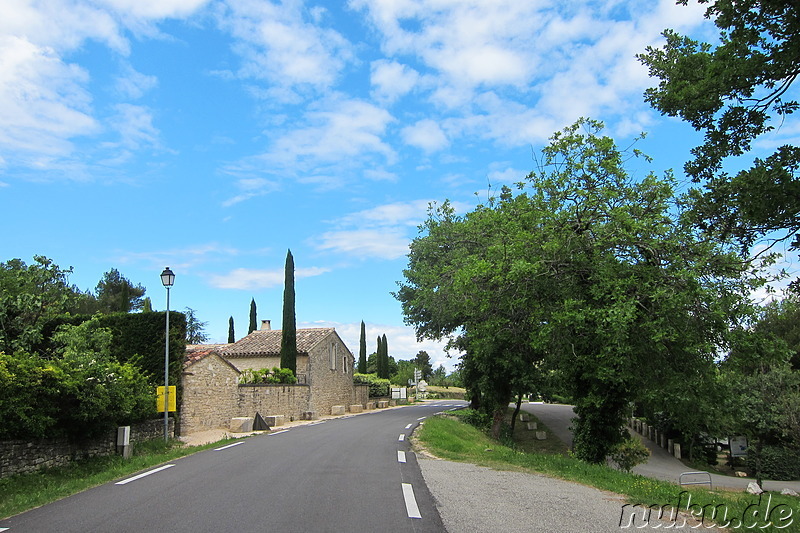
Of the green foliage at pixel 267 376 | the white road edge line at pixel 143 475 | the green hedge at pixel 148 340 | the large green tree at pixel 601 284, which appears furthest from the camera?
the green foliage at pixel 267 376

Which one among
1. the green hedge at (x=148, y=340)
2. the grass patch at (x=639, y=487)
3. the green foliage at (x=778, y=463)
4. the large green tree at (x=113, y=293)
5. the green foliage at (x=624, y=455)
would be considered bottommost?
the green foliage at (x=778, y=463)

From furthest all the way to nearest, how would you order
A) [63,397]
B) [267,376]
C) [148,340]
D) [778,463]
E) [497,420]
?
[778,463], [267,376], [497,420], [148,340], [63,397]

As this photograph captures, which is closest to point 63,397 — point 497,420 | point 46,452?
point 46,452

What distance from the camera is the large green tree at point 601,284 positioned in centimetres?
1241

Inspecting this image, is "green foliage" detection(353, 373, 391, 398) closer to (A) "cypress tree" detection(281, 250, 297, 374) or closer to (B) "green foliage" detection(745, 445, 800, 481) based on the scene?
(A) "cypress tree" detection(281, 250, 297, 374)

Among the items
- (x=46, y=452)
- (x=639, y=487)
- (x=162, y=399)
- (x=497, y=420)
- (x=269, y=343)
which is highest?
(x=269, y=343)

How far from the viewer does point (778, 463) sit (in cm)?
3062

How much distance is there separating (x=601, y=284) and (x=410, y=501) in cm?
749

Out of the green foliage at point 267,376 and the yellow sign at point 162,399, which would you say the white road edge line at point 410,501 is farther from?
the green foliage at point 267,376

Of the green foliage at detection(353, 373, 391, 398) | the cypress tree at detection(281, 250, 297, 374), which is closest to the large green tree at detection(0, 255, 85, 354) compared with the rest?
the cypress tree at detection(281, 250, 297, 374)

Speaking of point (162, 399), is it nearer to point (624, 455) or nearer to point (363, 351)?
point (624, 455)

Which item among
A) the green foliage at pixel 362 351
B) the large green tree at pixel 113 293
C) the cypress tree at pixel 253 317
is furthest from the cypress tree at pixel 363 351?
the large green tree at pixel 113 293

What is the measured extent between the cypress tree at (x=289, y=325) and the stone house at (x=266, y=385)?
4.39 feet

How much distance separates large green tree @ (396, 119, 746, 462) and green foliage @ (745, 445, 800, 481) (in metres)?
21.8
